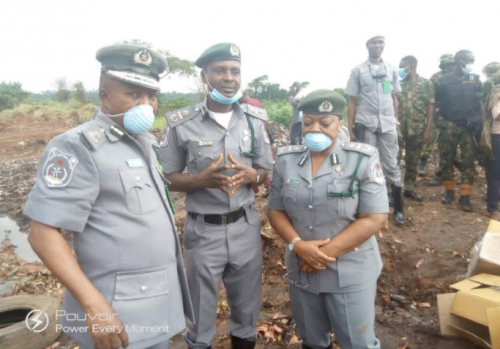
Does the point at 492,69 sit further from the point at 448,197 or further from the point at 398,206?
the point at 398,206

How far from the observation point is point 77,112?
62.5ft

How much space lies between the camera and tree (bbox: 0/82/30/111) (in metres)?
24.4

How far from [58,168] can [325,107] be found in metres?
1.39

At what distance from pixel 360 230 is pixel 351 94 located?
10.9ft

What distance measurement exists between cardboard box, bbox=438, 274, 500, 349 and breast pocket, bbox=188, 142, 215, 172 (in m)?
2.04

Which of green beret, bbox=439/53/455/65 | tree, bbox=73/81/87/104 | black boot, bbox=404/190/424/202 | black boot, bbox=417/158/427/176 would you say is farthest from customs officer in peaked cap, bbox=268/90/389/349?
tree, bbox=73/81/87/104

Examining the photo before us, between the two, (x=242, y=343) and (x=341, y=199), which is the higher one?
(x=341, y=199)

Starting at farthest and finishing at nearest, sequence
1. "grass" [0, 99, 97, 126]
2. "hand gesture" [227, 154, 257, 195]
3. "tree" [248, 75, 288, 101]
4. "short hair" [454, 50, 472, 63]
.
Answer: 1. "tree" [248, 75, 288, 101]
2. "grass" [0, 99, 97, 126]
3. "short hair" [454, 50, 472, 63]
4. "hand gesture" [227, 154, 257, 195]

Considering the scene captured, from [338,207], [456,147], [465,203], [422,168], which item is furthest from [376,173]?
[422,168]

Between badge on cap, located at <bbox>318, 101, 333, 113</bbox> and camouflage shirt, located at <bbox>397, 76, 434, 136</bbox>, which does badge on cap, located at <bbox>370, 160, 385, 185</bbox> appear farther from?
camouflage shirt, located at <bbox>397, 76, 434, 136</bbox>

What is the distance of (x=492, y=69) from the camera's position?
16.6ft

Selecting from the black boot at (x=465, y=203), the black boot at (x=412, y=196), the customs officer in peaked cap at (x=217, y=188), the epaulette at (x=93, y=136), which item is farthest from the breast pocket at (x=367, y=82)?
the epaulette at (x=93, y=136)

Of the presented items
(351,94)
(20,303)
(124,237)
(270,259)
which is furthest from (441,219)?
(20,303)

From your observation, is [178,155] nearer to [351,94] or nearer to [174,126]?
[174,126]
